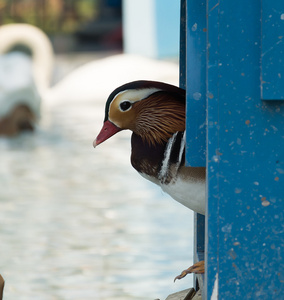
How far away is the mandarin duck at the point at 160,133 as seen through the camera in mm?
2463

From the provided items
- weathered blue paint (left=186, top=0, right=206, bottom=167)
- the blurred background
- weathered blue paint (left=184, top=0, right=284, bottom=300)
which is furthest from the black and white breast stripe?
the blurred background

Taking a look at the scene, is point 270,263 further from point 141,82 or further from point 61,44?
point 61,44

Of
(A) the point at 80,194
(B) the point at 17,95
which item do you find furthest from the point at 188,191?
(B) the point at 17,95

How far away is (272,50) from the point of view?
214 cm

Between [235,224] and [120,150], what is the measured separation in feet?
21.0

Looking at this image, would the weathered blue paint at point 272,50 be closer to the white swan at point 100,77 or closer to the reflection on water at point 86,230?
the reflection on water at point 86,230

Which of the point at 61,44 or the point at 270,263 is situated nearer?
the point at 270,263

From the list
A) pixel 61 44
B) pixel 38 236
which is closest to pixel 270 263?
pixel 38 236

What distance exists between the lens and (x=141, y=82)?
2496 millimetres

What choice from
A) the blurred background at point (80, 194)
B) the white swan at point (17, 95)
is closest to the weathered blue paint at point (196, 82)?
the blurred background at point (80, 194)

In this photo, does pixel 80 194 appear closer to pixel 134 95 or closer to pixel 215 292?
pixel 134 95

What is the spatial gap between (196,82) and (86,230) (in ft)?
9.69

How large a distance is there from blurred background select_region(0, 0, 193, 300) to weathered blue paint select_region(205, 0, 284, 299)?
1.51 metres

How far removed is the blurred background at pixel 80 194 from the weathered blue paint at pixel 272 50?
1799mm
